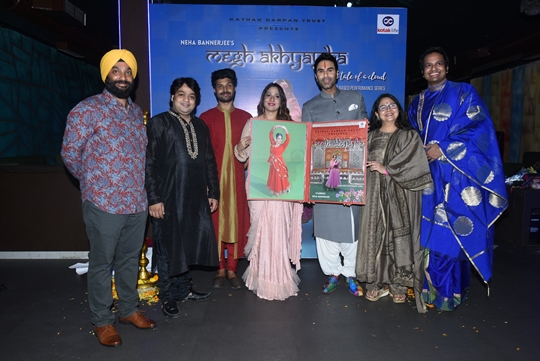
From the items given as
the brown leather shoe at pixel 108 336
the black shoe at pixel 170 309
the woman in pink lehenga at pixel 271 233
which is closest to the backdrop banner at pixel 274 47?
the woman in pink lehenga at pixel 271 233

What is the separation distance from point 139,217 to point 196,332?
0.85 meters

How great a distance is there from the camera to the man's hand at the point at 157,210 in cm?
271

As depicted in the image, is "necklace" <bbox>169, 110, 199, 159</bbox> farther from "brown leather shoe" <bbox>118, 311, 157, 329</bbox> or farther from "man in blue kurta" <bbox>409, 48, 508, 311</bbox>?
"man in blue kurta" <bbox>409, 48, 508, 311</bbox>

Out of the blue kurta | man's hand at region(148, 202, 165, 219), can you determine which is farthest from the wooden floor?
man's hand at region(148, 202, 165, 219)

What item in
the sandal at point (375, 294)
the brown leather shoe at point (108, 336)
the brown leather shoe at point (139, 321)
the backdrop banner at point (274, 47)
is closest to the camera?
the brown leather shoe at point (108, 336)

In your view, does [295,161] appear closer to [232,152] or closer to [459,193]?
[232,152]

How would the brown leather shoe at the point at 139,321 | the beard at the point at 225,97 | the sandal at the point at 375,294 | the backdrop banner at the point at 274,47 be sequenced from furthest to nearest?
the backdrop banner at the point at 274,47 < the beard at the point at 225,97 < the sandal at the point at 375,294 < the brown leather shoe at the point at 139,321

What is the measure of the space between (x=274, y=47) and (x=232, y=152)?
55.1 inches

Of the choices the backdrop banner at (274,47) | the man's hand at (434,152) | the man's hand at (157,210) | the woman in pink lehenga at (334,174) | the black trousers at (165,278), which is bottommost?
the black trousers at (165,278)

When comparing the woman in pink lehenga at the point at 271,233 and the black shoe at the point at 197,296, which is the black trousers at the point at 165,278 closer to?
the black shoe at the point at 197,296

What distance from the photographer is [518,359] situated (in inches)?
89.0

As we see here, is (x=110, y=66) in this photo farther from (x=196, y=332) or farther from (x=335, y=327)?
(x=335, y=327)

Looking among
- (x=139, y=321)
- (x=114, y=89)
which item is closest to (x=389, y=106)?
(x=114, y=89)

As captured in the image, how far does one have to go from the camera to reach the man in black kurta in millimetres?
2797
